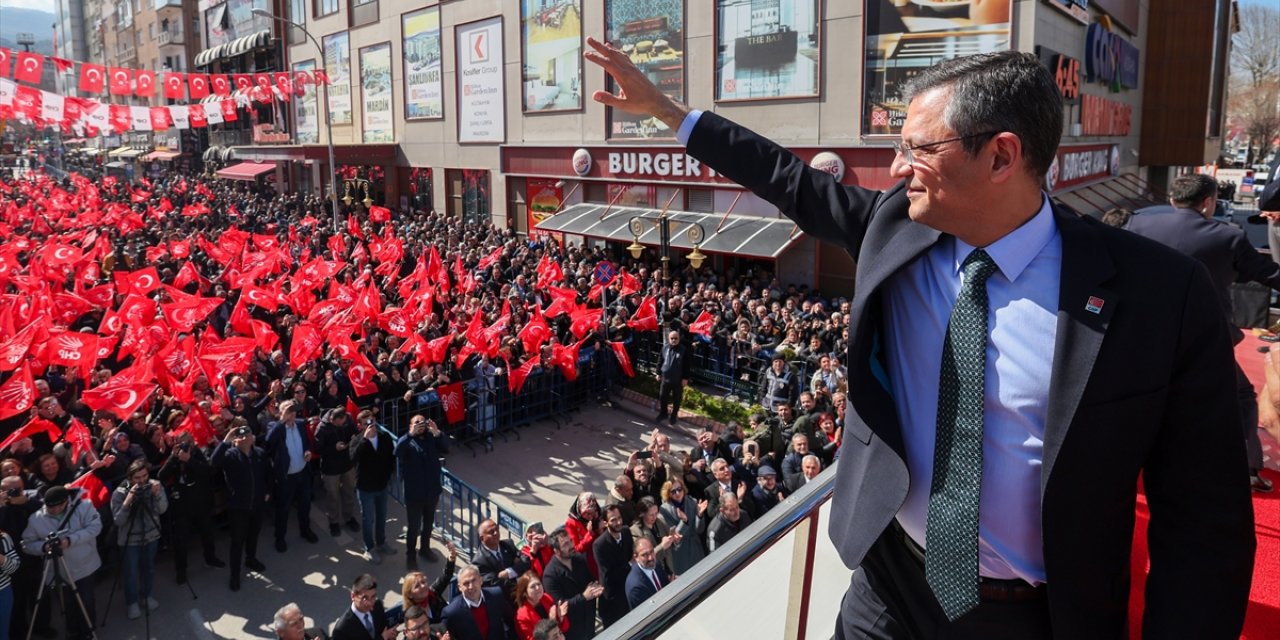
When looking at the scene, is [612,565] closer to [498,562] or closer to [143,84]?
[498,562]

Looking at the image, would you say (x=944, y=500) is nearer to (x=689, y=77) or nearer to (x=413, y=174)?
(x=689, y=77)

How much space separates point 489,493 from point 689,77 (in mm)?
14762

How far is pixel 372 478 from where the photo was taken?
956 centimetres

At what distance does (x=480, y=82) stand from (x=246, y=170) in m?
22.0

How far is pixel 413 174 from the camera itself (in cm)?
3462

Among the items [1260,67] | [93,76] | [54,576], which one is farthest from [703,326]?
[1260,67]

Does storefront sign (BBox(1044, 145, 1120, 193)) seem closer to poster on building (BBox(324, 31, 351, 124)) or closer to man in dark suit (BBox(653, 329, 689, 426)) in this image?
man in dark suit (BBox(653, 329, 689, 426))

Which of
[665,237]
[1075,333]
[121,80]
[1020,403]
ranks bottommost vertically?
[665,237]

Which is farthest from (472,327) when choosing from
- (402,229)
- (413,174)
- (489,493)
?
(413,174)

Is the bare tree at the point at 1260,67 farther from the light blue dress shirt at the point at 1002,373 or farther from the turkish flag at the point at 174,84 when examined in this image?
the light blue dress shirt at the point at 1002,373

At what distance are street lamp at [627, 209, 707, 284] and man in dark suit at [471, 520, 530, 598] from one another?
10241 mm

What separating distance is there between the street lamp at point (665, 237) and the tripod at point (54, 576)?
11715 mm

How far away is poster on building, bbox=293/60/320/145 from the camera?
39969 mm

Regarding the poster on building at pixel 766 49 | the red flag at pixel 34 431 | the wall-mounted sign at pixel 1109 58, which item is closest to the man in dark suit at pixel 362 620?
the red flag at pixel 34 431
